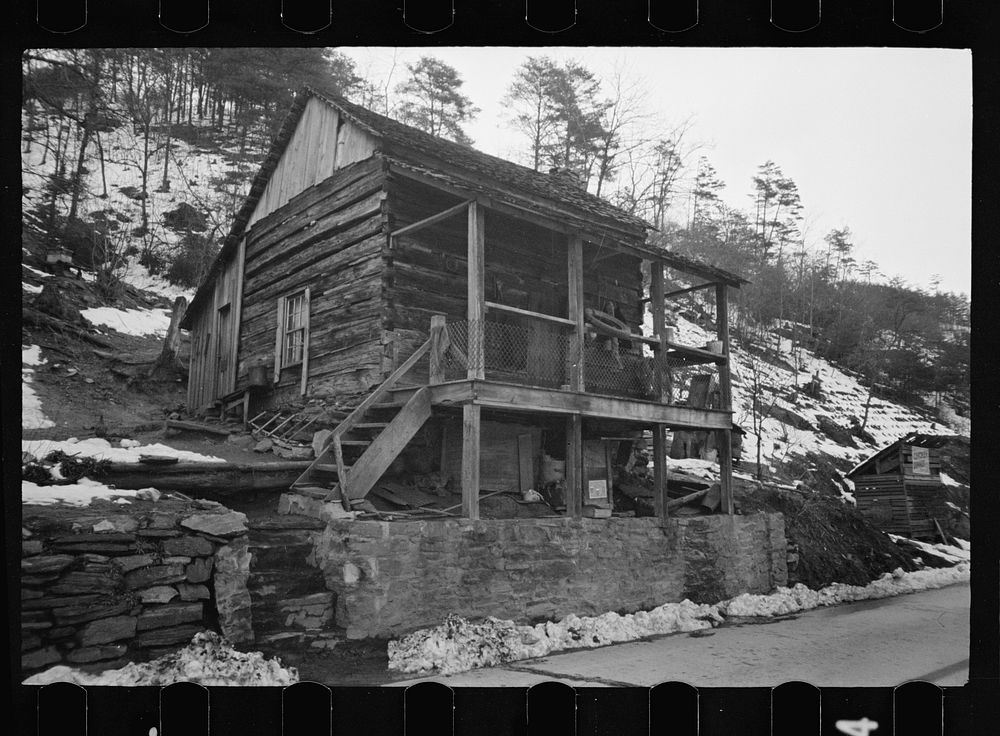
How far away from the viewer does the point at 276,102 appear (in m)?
10.1

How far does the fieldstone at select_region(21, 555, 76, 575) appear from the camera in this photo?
204 inches

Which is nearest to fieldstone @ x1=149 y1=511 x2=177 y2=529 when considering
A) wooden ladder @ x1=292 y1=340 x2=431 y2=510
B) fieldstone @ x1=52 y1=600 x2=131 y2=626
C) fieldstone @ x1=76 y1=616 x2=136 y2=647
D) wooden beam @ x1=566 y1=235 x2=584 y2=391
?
fieldstone @ x1=52 y1=600 x2=131 y2=626

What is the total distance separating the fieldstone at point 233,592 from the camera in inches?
230

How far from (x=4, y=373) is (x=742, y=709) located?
6.65 meters

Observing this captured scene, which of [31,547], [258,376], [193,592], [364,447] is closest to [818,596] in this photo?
[364,447]

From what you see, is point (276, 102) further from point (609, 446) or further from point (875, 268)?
point (875, 268)

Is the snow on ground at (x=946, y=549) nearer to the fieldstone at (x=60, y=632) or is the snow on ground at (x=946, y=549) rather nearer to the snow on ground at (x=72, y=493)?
the fieldstone at (x=60, y=632)

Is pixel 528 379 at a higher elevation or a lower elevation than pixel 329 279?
lower

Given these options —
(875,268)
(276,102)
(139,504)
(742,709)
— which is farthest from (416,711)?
(276,102)

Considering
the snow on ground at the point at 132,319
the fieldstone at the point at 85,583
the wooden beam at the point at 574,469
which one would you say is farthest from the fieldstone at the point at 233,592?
the snow on ground at the point at 132,319

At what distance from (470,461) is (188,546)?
3181 millimetres

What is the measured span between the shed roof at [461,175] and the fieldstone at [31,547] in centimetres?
602

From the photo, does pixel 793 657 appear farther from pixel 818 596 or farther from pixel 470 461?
pixel 470 461

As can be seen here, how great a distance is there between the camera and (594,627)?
8.15 m
